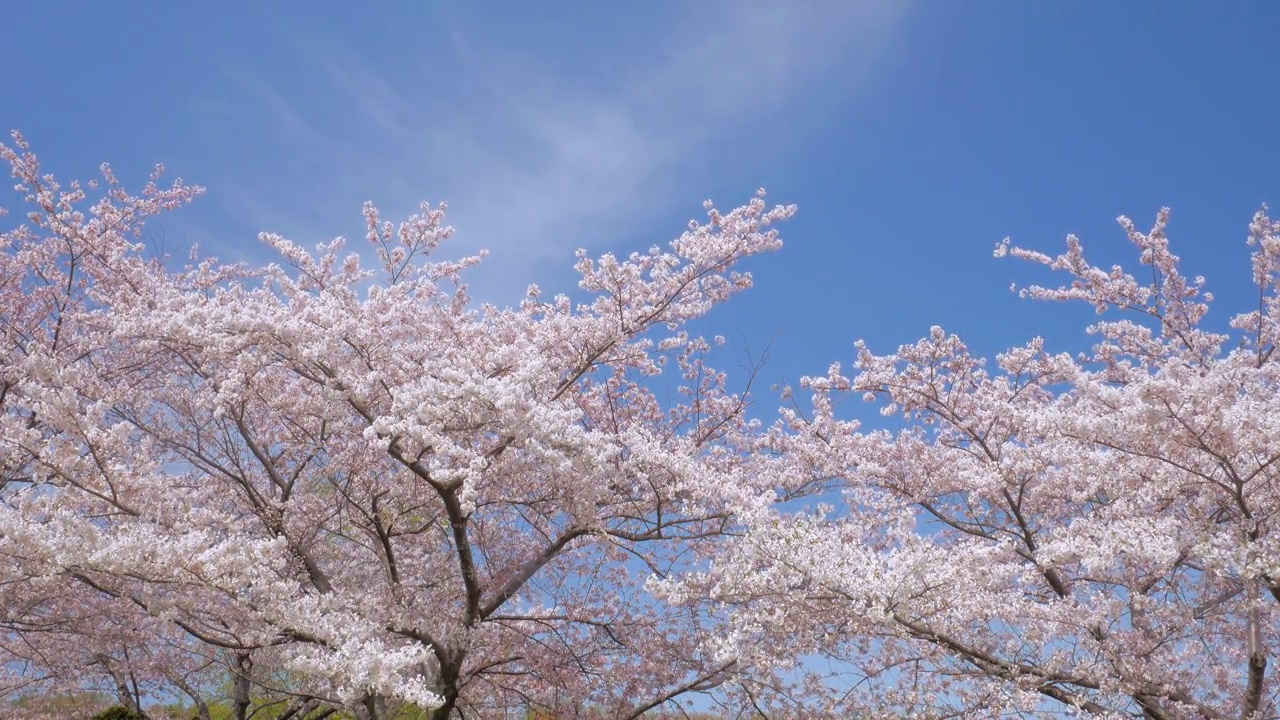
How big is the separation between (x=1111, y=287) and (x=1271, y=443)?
4.56 meters

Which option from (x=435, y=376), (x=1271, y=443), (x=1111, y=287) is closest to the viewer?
(x=1271, y=443)

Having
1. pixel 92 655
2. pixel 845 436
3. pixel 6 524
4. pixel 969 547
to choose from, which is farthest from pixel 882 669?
pixel 92 655

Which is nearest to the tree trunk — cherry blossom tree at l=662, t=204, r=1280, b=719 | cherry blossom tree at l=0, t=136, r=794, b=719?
cherry blossom tree at l=0, t=136, r=794, b=719

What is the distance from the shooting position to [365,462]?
827cm

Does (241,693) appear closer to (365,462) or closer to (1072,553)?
(365,462)

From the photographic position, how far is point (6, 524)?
5.67 metres

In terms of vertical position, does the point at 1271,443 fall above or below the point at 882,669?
above

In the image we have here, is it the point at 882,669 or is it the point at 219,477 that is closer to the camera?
the point at 882,669

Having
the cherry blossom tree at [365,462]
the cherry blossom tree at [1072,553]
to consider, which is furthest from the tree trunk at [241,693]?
the cherry blossom tree at [1072,553]

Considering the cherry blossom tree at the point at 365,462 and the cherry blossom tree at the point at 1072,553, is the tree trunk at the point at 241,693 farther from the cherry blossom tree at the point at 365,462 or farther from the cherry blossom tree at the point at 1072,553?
the cherry blossom tree at the point at 1072,553

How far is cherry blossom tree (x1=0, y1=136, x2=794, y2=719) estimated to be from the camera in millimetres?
6449

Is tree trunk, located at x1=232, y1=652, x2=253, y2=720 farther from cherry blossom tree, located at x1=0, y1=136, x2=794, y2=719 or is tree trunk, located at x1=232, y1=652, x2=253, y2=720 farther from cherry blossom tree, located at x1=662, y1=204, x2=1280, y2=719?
cherry blossom tree, located at x1=662, y1=204, x2=1280, y2=719

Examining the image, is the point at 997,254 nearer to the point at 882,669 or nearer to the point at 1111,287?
the point at 1111,287

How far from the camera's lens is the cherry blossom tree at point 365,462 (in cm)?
645
